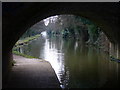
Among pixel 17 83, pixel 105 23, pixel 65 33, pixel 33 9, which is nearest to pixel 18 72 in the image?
pixel 17 83

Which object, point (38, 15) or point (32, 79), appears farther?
point (38, 15)

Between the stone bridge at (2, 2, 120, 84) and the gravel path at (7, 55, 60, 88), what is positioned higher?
the stone bridge at (2, 2, 120, 84)

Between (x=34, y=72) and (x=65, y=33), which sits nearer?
(x=34, y=72)

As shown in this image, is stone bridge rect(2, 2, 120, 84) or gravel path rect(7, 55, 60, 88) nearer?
stone bridge rect(2, 2, 120, 84)

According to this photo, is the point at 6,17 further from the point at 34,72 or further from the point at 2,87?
the point at 34,72

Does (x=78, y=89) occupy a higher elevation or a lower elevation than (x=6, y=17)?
lower

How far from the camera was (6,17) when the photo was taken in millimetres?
8453

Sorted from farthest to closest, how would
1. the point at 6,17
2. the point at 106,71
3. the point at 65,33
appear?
the point at 65,33 → the point at 106,71 → the point at 6,17

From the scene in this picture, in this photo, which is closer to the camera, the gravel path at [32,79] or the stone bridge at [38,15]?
the stone bridge at [38,15]

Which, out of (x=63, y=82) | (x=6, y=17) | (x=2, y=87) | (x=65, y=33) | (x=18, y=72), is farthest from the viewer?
(x=65, y=33)

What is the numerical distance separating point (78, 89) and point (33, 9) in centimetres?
412

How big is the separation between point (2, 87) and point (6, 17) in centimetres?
279

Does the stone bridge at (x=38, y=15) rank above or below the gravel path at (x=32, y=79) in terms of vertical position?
above

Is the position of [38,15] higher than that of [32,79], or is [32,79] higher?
[38,15]
